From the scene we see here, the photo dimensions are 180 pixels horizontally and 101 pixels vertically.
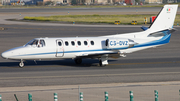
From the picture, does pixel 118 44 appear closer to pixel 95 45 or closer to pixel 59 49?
pixel 95 45

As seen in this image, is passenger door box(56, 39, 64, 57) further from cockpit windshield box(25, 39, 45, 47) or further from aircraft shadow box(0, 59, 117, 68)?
aircraft shadow box(0, 59, 117, 68)

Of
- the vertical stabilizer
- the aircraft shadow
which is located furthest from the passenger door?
the vertical stabilizer

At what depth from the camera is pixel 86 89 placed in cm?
1580

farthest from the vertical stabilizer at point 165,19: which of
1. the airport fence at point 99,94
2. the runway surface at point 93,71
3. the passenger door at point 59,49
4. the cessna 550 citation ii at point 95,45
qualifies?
the airport fence at point 99,94

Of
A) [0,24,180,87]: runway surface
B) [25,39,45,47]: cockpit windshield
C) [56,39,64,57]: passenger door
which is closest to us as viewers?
[0,24,180,87]: runway surface

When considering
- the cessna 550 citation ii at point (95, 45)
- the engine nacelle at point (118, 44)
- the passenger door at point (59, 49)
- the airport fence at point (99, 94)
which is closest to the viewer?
the airport fence at point (99, 94)

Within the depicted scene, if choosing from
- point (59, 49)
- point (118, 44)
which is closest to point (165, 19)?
point (118, 44)

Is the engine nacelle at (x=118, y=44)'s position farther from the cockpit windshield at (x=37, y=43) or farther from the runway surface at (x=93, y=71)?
the cockpit windshield at (x=37, y=43)

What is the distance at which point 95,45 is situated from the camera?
24125 millimetres

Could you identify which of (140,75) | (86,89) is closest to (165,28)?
(140,75)

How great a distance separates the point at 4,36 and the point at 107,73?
87.5 ft

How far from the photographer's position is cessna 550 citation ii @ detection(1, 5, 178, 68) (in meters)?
22.9

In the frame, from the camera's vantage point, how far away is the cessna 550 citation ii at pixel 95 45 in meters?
22.9

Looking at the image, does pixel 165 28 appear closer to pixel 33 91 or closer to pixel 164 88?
pixel 164 88
